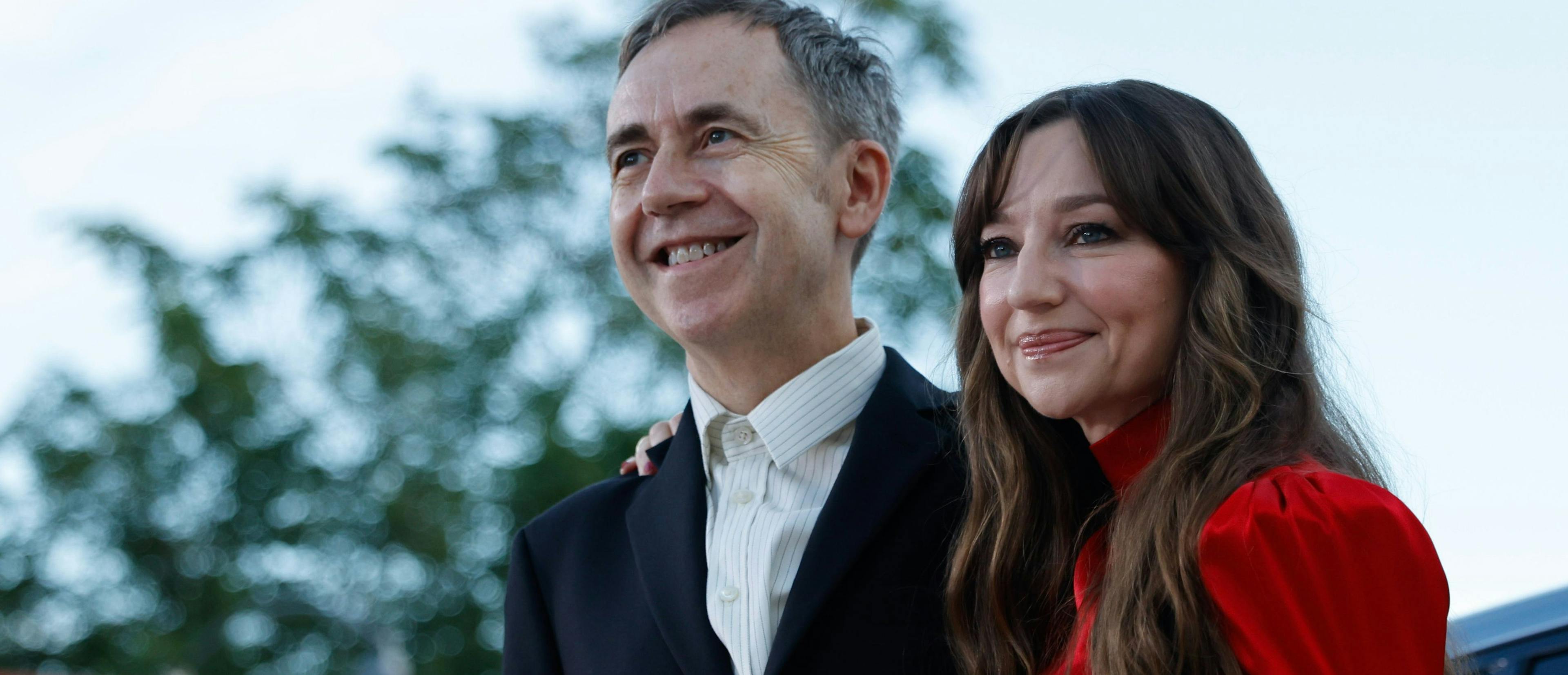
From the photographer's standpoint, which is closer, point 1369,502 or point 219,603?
point 1369,502

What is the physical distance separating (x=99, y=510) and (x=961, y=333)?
40.2 feet

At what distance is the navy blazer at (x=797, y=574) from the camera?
233cm

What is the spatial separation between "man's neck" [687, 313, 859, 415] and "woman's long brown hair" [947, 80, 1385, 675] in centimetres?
51

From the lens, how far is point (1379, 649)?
160cm

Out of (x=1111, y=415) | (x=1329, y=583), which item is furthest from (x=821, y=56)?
(x=1329, y=583)

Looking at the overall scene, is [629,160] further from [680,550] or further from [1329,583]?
[1329,583]

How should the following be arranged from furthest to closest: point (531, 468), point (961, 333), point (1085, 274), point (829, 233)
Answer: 1. point (531, 468)
2. point (829, 233)
3. point (961, 333)
4. point (1085, 274)

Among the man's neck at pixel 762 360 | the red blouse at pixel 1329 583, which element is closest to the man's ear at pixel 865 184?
the man's neck at pixel 762 360

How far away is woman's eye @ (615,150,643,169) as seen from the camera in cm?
279

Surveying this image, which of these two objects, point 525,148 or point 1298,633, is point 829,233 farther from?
point 525,148

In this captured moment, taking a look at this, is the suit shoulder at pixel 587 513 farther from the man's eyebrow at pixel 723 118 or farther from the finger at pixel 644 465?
the man's eyebrow at pixel 723 118

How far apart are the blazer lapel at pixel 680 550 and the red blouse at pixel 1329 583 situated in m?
1.01

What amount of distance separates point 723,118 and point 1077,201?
36.3 inches

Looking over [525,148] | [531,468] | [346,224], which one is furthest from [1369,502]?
[346,224]
